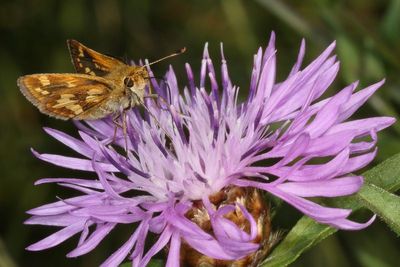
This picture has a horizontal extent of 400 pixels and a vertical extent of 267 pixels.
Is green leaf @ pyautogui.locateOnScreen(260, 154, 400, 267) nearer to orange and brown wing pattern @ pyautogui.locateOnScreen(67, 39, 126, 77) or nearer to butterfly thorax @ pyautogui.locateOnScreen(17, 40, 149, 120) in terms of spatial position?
butterfly thorax @ pyautogui.locateOnScreen(17, 40, 149, 120)

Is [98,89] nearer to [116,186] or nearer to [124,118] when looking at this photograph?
[124,118]

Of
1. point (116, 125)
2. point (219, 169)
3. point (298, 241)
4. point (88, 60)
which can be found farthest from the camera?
point (88, 60)

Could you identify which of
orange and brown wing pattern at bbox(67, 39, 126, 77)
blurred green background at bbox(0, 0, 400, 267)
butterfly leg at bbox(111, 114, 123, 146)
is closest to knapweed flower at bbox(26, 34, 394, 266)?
butterfly leg at bbox(111, 114, 123, 146)

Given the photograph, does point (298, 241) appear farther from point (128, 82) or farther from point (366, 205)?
point (128, 82)

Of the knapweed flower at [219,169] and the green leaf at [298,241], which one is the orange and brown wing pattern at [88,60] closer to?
the knapweed flower at [219,169]

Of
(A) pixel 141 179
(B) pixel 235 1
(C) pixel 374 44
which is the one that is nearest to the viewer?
(A) pixel 141 179

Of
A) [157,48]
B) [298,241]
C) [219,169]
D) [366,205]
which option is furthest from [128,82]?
[157,48]

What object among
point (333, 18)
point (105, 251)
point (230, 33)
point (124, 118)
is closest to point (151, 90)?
point (124, 118)
